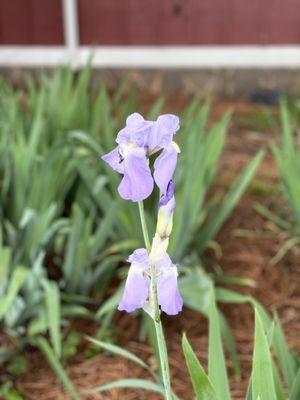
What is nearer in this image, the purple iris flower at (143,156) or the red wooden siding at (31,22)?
the purple iris flower at (143,156)

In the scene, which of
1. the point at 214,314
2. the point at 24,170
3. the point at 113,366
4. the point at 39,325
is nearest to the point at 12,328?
the point at 39,325

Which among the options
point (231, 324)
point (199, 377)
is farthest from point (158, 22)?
point (199, 377)

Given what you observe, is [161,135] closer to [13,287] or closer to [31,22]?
[13,287]

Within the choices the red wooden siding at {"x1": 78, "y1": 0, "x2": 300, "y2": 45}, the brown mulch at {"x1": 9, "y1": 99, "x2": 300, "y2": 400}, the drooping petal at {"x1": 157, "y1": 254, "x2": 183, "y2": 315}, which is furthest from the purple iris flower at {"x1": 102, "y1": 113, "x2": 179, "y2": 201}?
the red wooden siding at {"x1": 78, "y1": 0, "x2": 300, "y2": 45}

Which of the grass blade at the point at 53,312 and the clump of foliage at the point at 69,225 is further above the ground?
the clump of foliage at the point at 69,225

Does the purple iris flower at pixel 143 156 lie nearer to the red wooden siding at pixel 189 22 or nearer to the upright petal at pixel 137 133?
the upright petal at pixel 137 133

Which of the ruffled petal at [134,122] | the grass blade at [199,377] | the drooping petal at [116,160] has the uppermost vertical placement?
the ruffled petal at [134,122]

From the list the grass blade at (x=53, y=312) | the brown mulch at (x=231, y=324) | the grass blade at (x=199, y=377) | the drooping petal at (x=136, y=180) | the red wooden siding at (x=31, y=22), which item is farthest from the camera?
the red wooden siding at (x=31, y=22)

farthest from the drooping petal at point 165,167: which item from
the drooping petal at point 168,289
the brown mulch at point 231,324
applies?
the brown mulch at point 231,324
